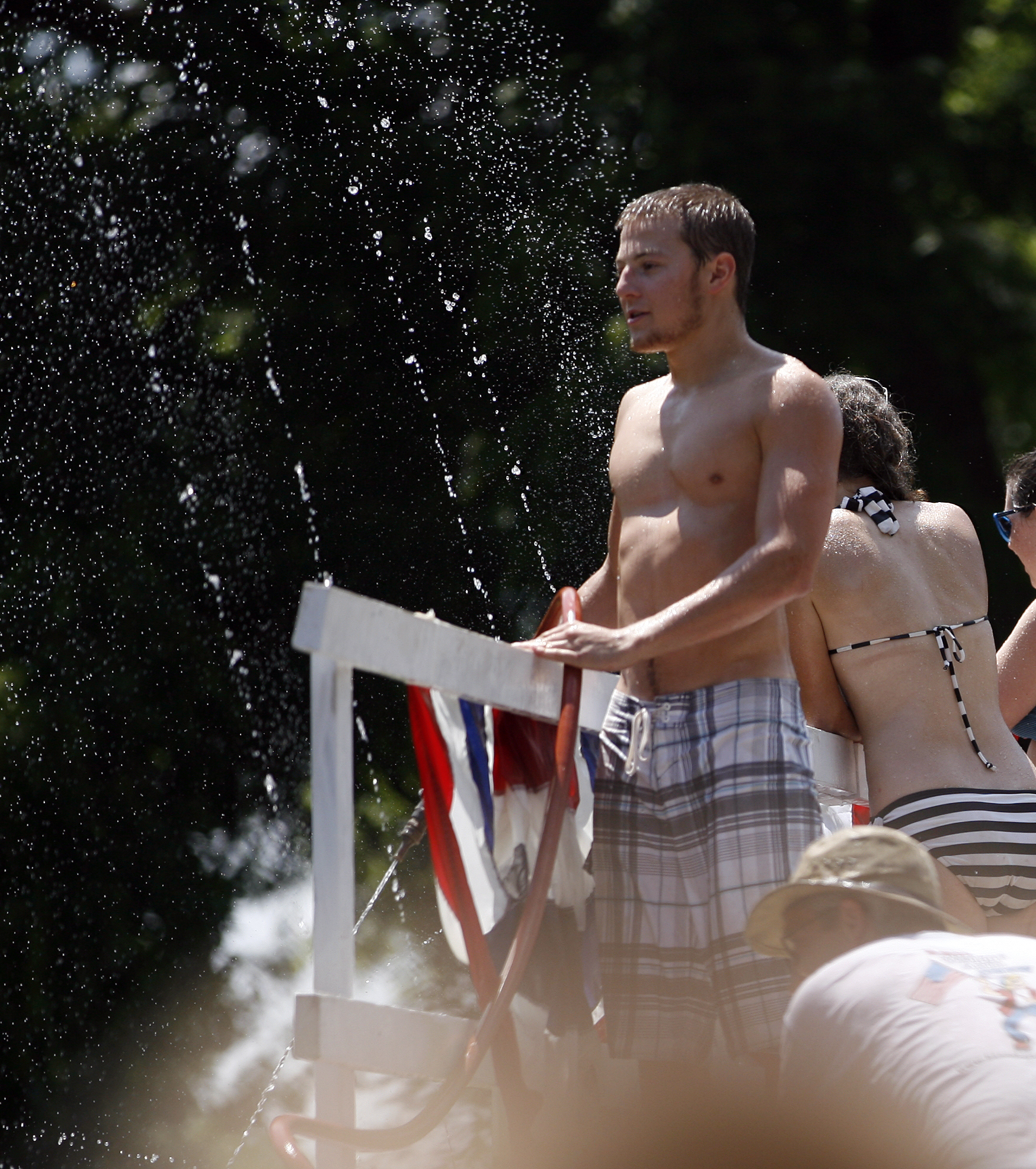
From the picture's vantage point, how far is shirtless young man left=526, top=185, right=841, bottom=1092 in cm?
246

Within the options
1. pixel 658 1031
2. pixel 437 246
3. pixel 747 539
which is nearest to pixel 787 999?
pixel 658 1031

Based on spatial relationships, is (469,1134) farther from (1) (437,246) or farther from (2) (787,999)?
(1) (437,246)

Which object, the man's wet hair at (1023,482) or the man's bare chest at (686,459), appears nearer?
the man's bare chest at (686,459)

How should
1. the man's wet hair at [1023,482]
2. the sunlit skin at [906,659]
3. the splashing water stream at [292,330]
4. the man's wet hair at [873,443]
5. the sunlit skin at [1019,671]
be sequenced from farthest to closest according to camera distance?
1. the splashing water stream at [292,330]
2. the man's wet hair at [1023,482]
3. the sunlit skin at [1019,671]
4. the man's wet hair at [873,443]
5. the sunlit skin at [906,659]

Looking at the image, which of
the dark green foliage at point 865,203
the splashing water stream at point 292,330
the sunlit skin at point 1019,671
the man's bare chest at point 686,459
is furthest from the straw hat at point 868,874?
the dark green foliage at point 865,203

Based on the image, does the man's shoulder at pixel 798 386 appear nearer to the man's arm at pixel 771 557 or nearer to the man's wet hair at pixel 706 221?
the man's arm at pixel 771 557

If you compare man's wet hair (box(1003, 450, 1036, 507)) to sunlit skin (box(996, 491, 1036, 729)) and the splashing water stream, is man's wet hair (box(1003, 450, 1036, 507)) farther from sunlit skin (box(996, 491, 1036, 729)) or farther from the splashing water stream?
the splashing water stream

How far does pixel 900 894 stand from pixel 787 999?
0.58 m

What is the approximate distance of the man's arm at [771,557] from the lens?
8.06 feet

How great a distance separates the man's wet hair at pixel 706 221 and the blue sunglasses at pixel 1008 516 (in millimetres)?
1199

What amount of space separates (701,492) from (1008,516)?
140 cm

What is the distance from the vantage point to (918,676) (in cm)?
311

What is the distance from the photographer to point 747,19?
338 inches

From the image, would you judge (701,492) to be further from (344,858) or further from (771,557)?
(344,858)
